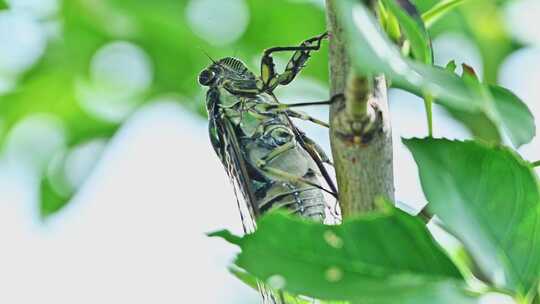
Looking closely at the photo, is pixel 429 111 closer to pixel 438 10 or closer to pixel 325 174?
pixel 438 10

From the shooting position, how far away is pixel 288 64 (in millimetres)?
2537

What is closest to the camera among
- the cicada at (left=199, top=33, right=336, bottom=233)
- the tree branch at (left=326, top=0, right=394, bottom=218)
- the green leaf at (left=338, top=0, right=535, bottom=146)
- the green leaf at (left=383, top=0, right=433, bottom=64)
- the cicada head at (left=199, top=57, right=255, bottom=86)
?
the green leaf at (left=338, top=0, right=535, bottom=146)

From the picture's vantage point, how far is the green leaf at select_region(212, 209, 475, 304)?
1.16 meters

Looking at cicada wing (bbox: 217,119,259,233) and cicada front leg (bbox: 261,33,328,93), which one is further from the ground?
cicada front leg (bbox: 261,33,328,93)

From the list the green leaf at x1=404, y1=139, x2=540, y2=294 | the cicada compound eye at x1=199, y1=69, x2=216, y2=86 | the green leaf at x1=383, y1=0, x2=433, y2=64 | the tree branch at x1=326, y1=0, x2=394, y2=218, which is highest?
the cicada compound eye at x1=199, y1=69, x2=216, y2=86

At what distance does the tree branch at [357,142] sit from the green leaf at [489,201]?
0.54 ft

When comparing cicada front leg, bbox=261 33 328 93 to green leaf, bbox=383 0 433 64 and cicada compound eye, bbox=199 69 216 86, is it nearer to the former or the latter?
cicada compound eye, bbox=199 69 216 86

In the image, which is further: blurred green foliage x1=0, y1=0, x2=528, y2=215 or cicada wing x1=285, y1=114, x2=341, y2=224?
blurred green foliage x1=0, y1=0, x2=528, y2=215

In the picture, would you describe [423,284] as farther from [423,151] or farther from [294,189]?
[294,189]

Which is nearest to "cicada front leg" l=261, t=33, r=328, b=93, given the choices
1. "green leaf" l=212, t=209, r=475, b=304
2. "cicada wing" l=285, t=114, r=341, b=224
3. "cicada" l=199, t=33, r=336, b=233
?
"cicada" l=199, t=33, r=336, b=233

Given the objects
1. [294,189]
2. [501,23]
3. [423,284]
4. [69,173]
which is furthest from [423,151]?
[69,173]

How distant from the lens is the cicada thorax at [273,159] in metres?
2.31

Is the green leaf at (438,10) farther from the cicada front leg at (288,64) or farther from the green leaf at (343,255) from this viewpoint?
the cicada front leg at (288,64)

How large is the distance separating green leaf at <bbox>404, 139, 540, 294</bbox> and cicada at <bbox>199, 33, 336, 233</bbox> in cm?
90
